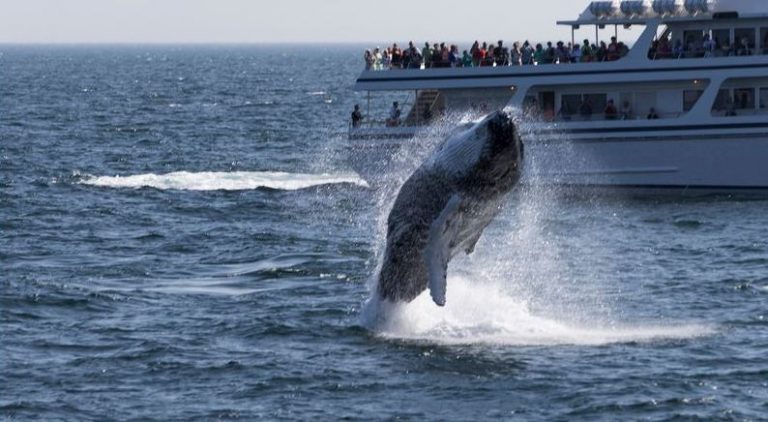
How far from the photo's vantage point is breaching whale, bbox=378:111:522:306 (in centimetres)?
2676

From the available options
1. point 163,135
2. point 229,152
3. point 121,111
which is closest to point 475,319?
point 229,152

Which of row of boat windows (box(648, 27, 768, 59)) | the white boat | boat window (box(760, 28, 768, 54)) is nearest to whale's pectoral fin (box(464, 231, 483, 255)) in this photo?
the white boat

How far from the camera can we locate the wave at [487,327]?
30.6m

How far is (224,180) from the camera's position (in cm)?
6081

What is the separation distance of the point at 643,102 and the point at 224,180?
49.9 ft

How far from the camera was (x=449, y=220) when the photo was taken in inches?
1102

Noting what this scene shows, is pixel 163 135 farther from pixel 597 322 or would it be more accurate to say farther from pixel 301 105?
pixel 597 322

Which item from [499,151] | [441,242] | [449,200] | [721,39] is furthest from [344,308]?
[721,39]

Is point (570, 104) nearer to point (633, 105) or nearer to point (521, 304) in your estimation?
point (633, 105)

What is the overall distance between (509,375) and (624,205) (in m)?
23.9

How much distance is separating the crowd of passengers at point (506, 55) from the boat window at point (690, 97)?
2.29m

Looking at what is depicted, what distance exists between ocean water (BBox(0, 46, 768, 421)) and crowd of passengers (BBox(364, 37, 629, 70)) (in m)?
3.42

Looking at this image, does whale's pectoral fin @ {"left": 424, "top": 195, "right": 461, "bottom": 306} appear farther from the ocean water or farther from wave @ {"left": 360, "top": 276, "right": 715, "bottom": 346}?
wave @ {"left": 360, "top": 276, "right": 715, "bottom": 346}

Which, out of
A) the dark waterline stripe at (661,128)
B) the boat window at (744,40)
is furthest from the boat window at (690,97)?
the boat window at (744,40)
